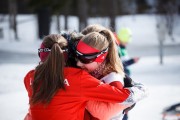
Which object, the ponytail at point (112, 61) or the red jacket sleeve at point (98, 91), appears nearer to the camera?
the red jacket sleeve at point (98, 91)

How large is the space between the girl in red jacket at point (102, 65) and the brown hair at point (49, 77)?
21 cm

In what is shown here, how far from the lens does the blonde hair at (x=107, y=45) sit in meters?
2.53

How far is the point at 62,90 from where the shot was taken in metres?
2.38

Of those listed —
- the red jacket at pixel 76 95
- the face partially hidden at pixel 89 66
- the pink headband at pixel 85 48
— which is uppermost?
the pink headband at pixel 85 48

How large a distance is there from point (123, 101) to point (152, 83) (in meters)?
6.95

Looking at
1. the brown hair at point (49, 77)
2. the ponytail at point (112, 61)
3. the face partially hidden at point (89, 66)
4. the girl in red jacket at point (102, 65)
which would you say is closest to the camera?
the brown hair at point (49, 77)

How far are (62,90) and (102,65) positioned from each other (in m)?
0.45

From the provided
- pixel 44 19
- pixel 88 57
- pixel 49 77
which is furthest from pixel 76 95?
pixel 44 19

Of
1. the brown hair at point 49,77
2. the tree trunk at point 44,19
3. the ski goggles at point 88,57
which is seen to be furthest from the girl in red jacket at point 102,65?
the tree trunk at point 44,19

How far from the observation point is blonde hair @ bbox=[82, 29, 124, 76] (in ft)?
8.30

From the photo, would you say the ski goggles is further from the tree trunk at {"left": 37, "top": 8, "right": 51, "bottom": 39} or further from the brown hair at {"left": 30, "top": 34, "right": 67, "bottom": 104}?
the tree trunk at {"left": 37, "top": 8, "right": 51, "bottom": 39}

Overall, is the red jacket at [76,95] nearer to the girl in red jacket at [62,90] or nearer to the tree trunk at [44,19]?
the girl in red jacket at [62,90]

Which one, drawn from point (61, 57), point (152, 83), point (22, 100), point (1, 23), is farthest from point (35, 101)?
point (1, 23)

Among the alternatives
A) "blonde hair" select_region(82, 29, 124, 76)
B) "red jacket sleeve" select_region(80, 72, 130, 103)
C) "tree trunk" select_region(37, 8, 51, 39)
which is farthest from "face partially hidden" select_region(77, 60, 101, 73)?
"tree trunk" select_region(37, 8, 51, 39)
